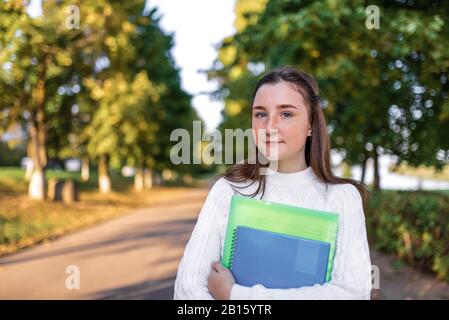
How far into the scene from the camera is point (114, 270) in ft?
25.9

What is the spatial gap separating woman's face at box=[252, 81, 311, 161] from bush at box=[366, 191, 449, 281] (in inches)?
238

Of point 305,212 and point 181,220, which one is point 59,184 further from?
point 305,212

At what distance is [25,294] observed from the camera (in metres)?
6.28

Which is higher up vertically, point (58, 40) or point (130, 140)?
point (58, 40)

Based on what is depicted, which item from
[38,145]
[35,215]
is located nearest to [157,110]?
[38,145]

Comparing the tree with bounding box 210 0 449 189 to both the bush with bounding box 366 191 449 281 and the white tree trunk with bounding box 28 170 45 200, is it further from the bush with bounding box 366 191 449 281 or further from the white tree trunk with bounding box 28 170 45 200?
the white tree trunk with bounding box 28 170 45 200

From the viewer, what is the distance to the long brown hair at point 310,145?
1891mm

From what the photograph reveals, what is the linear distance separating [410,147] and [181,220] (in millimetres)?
7648

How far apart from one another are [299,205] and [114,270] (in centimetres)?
664

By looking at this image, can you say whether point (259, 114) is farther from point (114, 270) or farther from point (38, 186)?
point (38, 186)

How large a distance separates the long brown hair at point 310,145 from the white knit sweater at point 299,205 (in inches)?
1.6

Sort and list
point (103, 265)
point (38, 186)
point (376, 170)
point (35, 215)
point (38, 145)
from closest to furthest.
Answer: point (103, 265), point (35, 215), point (376, 170), point (38, 145), point (38, 186)

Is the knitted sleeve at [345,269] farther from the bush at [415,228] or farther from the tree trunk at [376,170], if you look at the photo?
the tree trunk at [376,170]
